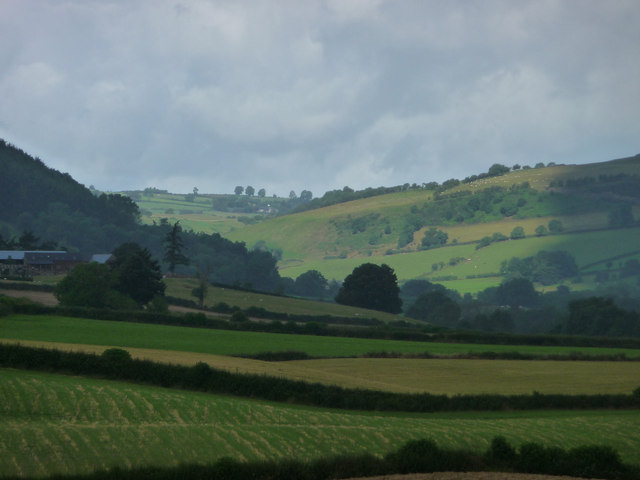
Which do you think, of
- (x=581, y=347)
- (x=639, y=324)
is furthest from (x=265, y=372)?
(x=639, y=324)

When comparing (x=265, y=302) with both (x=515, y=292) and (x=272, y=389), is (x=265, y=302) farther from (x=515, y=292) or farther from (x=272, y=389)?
(x=515, y=292)

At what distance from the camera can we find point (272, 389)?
1714 inches

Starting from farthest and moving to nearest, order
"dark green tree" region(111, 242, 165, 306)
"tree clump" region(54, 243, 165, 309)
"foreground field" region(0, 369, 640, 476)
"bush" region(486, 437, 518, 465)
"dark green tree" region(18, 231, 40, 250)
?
"dark green tree" region(18, 231, 40, 250) → "dark green tree" region(111, 242, 165, 306) → "tree clump" region(54, 243, 165, 309) → "bush" region(486, 437, 518, 465) → "foreground field" region(0, 369, 640, 476)

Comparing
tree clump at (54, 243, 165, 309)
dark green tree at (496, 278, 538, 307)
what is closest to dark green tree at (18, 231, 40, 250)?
tree clump at (54, 243, 165, 309)

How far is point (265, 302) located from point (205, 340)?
165ft

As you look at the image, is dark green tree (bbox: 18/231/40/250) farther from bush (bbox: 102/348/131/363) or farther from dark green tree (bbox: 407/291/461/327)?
bush (bbox: 102/348/131/363)

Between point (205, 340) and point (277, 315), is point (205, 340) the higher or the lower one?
the lower one

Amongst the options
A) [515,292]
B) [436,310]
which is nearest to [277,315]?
[436,310]

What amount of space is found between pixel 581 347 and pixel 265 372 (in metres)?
39.2

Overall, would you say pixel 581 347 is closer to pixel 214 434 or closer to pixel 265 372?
pixel 265 372

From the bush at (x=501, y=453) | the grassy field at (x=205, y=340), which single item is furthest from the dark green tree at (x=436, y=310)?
the bush at (x=501, y=453)

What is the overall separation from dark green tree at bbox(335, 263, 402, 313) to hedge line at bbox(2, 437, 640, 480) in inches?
4150

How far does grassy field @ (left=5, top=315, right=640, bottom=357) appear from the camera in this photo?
6072 cm

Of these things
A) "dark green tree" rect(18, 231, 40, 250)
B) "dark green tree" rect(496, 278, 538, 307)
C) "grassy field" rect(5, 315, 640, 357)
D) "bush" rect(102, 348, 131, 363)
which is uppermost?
"dark green tree" rect(18, 231, 40, 250)
